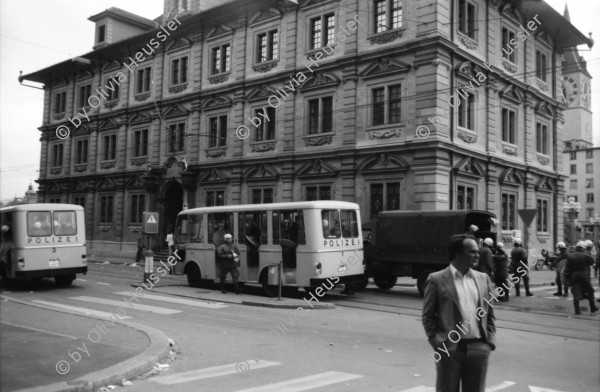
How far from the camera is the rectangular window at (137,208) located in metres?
37.4

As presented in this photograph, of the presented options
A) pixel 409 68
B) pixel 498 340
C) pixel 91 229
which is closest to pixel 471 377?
pixel 498 340

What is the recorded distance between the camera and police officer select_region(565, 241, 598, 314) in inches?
564

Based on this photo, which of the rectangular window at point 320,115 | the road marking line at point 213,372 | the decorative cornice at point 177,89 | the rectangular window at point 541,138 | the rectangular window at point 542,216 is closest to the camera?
the road marking line at point 213,372

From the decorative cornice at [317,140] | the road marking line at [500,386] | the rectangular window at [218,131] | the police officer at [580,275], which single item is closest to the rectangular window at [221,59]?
the rectangular window at [218,131]

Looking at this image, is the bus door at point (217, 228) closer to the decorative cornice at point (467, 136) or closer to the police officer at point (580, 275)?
the police officer at point (580, 275)

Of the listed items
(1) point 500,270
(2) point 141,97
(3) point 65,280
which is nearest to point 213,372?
(1) point 500,270

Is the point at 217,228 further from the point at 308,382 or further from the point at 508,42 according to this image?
the point at 508,42

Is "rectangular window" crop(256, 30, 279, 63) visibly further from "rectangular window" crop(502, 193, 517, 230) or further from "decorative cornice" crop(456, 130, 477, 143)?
"rectangular window" crop(502, 193, 517, 230)

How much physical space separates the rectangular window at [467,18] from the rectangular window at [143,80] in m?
21.5

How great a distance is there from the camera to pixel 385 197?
25562 mm

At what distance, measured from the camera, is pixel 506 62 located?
29562 millimetres

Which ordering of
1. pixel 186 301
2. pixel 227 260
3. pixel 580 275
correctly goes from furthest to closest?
1. pixel 227 260
2. pixel 186 301
3. pixel 580 275

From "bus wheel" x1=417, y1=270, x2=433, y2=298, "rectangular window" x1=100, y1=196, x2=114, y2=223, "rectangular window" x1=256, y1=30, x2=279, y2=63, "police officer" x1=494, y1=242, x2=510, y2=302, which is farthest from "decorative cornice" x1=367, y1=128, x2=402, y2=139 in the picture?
"rectangular window" x1=100, y1=196, x2=114, y2=223

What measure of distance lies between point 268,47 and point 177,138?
9037 millimetres
